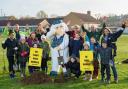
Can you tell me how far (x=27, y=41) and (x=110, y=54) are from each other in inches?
172

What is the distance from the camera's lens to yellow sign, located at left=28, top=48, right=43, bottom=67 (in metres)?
14.9

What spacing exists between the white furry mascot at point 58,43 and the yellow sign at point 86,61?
3.65ft

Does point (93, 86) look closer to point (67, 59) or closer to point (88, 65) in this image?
point (88, 65)

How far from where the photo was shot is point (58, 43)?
49.5 feet

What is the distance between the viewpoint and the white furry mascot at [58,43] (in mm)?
15039

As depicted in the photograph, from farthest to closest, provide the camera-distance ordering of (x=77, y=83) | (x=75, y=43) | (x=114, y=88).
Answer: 1. (x=75, y=43)
2. (x=77, y=83)
3. (x=114, y=88)

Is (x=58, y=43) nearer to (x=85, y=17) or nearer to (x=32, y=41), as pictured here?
(x=32, y=41)

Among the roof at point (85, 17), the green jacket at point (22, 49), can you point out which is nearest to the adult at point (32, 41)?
the green jacket at point (22, 49)

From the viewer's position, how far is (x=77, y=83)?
45.3 feet

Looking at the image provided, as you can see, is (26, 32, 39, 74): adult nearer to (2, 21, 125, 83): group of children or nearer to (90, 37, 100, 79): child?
(2, 21, 125, 83): group of children

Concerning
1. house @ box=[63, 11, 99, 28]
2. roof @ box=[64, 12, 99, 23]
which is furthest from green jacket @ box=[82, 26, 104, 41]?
roof @ box=[64, 12, 99, 23]

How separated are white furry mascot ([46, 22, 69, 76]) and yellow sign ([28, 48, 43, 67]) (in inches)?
26.1

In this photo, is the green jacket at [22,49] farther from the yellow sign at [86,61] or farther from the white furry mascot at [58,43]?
the yellow sign at [86,61]

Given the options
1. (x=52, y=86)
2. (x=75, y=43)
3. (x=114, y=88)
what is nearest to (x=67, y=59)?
(x=75, y=43)
